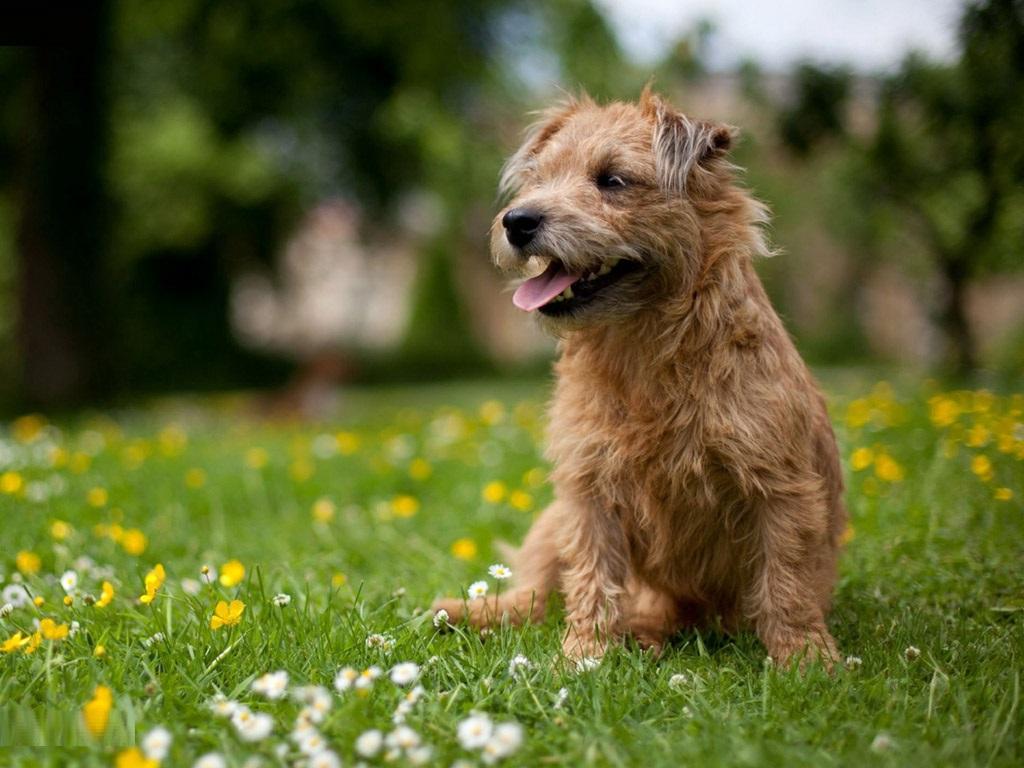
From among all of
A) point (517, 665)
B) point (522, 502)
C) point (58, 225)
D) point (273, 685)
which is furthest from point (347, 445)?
point (58, 225)

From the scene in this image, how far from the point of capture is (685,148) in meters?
3.10

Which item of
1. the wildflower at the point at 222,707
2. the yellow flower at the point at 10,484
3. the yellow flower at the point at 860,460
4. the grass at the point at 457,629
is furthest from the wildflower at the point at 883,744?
the yellow flower at the point at 10,484

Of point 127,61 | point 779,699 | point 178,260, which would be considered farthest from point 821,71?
point 178,260

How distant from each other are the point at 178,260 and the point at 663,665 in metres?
21.0

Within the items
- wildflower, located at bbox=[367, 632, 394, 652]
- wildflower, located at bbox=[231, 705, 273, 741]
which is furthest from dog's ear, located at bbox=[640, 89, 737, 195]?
wildflower, located at bbox=[231, 705, 273, 741]

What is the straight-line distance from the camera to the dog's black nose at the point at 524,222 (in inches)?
122

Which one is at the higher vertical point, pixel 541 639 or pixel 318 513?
pixel 541 639

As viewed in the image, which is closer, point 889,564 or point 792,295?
point 889,564

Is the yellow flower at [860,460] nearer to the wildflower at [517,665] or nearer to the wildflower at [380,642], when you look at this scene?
the wildflower at [517,665]

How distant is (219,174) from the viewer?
19609mm

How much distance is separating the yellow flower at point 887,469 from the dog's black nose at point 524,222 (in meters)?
2.51

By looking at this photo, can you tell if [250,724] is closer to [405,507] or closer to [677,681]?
[677,681]

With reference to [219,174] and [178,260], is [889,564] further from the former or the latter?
[178,260]

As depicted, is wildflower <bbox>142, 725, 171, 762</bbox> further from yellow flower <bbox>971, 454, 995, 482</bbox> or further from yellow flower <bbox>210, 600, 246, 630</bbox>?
yellow flower <bbox>971, 454, 995, 482</bbox>
